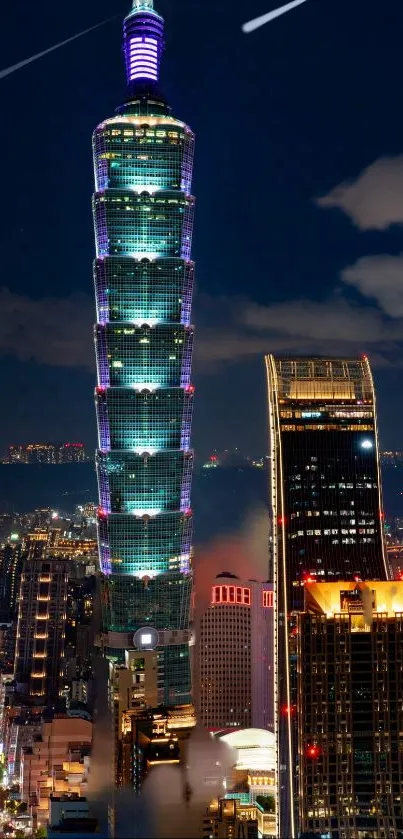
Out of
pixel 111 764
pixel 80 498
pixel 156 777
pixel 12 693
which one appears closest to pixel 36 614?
pixel 12 693

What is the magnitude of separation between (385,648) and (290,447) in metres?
3.61

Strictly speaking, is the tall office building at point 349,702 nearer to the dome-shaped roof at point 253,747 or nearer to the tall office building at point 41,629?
the dome-shaped roof at point 253,747

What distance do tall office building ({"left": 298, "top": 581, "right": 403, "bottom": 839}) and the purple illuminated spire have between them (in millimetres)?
9609

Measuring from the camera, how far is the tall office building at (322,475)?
13.8 m

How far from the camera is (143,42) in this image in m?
17.2

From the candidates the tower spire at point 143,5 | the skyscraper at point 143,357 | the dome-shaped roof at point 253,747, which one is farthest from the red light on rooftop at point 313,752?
the tower spire at point 143,5

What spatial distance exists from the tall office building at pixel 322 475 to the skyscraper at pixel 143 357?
386cm

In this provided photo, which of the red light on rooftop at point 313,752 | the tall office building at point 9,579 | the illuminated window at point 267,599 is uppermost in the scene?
the tall office building at point 9,579

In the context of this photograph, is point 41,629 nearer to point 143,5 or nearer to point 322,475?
point 322,475

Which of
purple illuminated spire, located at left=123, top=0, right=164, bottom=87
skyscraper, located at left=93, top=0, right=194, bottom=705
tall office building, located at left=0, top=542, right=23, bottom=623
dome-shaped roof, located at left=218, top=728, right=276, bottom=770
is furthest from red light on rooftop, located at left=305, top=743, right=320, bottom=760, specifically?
tall office building, located at left=0, top=542, right=23, bottom=623

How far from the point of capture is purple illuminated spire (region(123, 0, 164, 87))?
16484 millimetres

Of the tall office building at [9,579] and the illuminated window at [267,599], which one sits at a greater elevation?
the tall office building at [9,579]

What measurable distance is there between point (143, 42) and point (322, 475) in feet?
26.3

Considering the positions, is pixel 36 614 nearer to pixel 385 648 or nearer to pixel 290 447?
pixel 290 447
